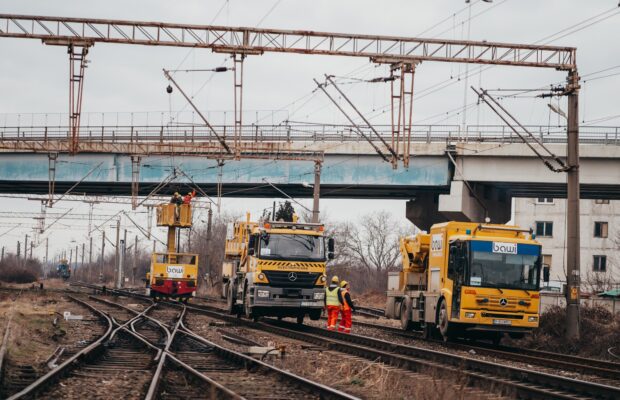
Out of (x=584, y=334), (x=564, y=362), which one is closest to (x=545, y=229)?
(x=584, y=334)

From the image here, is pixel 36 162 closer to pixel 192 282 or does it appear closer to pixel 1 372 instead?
pixel 192 282

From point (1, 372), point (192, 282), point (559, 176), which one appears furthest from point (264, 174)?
point (1, 372)

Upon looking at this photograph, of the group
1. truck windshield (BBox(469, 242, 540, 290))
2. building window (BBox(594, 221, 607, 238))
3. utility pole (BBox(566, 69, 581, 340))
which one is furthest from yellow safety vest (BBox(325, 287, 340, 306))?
building window (BBox(594, 221, 607, 238))

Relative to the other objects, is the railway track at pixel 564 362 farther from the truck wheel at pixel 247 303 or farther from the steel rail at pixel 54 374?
the steel rail at pixel 54 374

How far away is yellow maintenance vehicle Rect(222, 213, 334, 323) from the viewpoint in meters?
28.4

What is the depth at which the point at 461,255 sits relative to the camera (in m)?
24.0

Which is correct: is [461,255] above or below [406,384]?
above

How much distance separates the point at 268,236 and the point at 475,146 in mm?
23213

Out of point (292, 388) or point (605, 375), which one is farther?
point (605, 375)

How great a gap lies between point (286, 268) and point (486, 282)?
6.95 metres

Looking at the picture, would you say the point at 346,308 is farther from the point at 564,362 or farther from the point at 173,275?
the point at 173,275

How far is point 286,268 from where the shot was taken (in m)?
28.5

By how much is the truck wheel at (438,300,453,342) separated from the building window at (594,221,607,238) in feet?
229

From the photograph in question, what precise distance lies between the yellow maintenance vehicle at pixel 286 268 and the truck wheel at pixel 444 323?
4916mm
